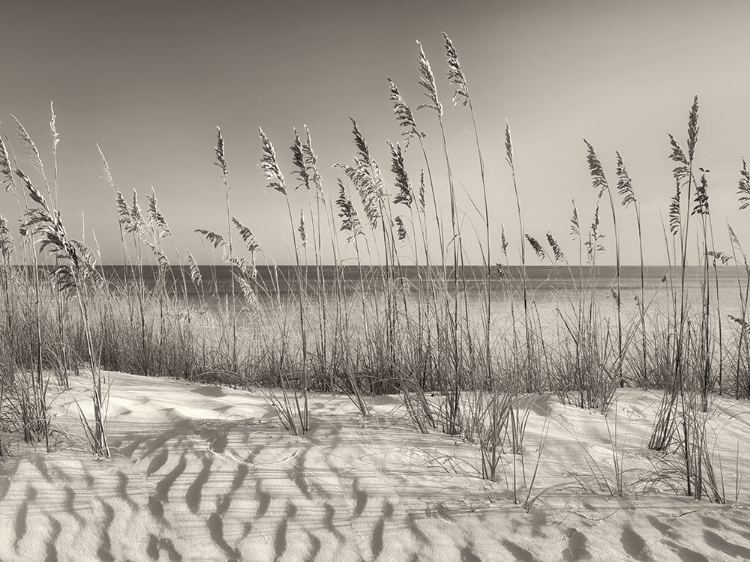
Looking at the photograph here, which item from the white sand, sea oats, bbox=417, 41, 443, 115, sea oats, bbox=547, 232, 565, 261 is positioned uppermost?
sea oats, bbox=417, 41, 443, 115

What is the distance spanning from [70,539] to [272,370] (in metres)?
2.51

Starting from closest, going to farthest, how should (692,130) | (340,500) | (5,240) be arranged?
(340,500) < (692,130) < (5,240)

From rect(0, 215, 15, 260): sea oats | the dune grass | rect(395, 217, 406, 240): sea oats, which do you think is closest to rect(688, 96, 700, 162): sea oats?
the dune grass

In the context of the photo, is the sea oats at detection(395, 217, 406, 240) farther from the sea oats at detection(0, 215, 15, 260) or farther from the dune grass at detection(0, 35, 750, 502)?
the sea oats at detection(0, 215, 15, 260)

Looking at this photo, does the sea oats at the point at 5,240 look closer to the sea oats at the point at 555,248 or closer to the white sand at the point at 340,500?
the white sand at the point at 340,500

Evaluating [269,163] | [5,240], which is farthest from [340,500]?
[5,240]

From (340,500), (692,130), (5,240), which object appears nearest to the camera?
(340,500)

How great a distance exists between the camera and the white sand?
1795 millimetres

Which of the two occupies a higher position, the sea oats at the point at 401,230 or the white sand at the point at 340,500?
the sea oats at the point at 401,230

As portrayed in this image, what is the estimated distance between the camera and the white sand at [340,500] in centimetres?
179

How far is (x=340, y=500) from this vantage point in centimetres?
207

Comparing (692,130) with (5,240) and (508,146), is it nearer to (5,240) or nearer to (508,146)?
(508,146)

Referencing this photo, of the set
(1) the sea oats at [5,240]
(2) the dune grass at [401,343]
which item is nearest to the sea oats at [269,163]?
(2) the dune grass at [401,343]

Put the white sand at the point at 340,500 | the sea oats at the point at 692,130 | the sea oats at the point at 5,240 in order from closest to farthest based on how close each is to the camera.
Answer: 1. the white sand at the point at 340,500
2. the sea oats at the point at 692,130
3. the sea oats at the point at 5,240
